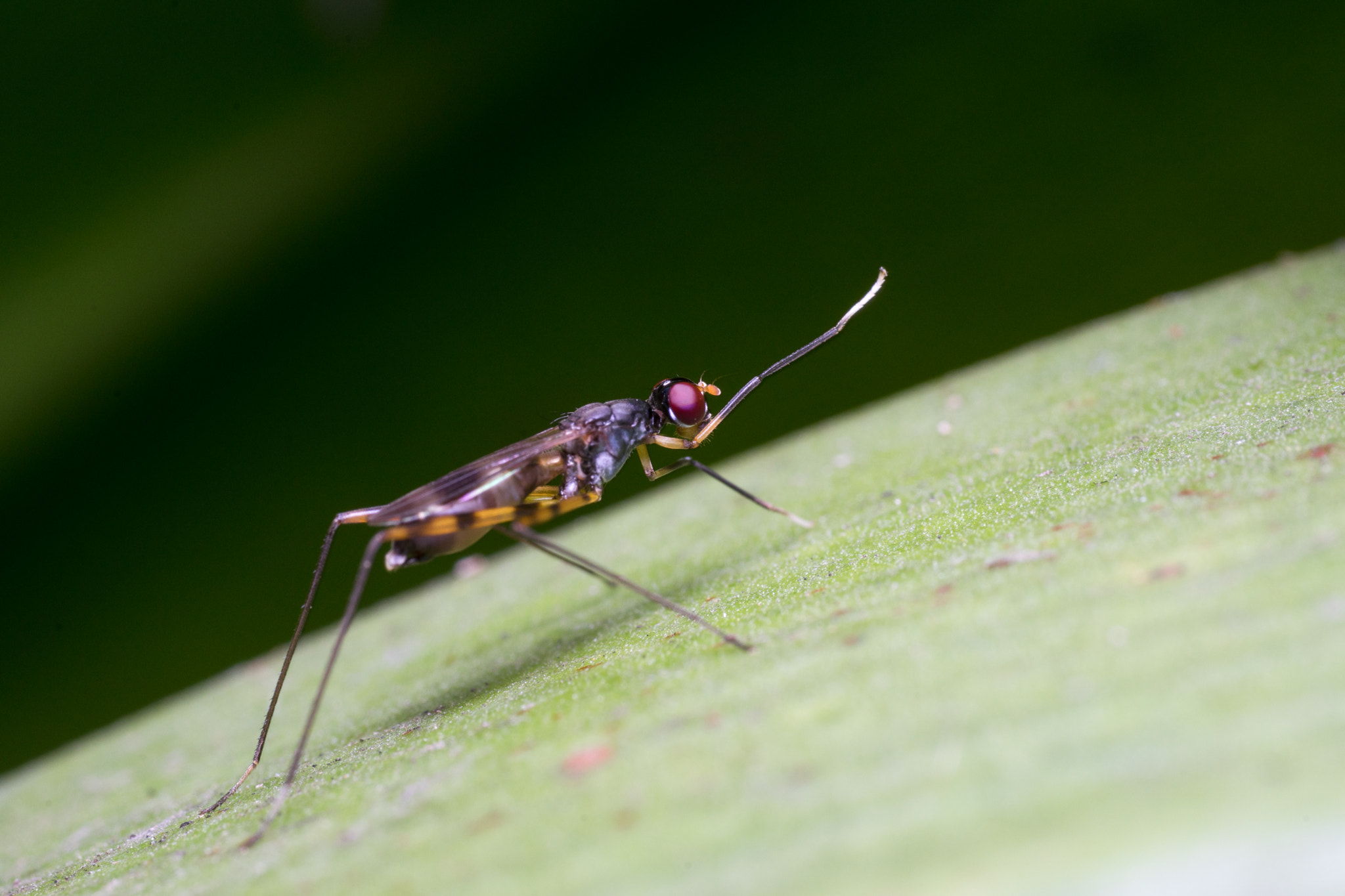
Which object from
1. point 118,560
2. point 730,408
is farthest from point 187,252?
point 730,408

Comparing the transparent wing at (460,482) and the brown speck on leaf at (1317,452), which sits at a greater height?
the transparent wing at (460,482)

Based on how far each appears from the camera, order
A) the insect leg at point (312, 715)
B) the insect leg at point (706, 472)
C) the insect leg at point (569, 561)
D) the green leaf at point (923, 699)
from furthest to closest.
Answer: the insect leg at point (706, 472)
the insect leg at point (569, 561)
the insect leg at point (312, 715)
the green leaf at point (923, 699)

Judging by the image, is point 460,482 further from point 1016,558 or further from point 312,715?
point 1016,558

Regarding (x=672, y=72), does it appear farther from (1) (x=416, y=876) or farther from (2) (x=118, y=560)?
(1) (x=416, y=876)

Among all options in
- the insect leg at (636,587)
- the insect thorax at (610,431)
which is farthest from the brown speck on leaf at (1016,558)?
the insect thorax at (610,431)

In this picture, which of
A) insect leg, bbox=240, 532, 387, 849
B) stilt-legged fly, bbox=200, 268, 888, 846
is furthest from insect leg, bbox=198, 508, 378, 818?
insect leg, bbox=240, 532, 387, 849

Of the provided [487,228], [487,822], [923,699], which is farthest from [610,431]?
[923,699]

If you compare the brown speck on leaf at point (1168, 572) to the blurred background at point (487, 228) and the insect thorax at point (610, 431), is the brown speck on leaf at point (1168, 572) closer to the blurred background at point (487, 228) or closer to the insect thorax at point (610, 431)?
the insect thorax at point (610, 431)
